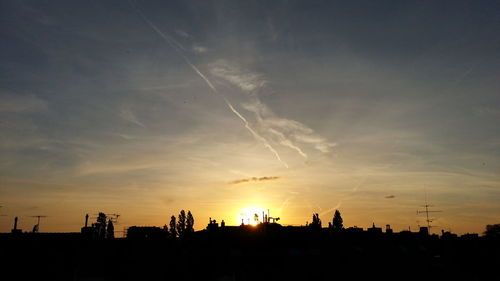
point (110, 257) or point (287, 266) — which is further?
point (287, 266)

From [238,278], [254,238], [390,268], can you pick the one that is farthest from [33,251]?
[390,268]

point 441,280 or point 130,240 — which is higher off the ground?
point 130,240

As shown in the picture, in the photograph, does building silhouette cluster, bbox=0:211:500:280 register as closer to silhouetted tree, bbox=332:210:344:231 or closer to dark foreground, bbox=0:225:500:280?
dark foreground, bbox=0:225:500:280

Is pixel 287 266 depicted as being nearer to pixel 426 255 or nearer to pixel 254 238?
pixel 254 238

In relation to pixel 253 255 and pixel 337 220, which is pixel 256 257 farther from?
pixel 337 220

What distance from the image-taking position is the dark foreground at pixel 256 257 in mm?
36156

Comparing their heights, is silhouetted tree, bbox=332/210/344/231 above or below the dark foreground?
above

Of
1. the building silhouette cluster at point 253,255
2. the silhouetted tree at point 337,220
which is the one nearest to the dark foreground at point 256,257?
the building silhouette cluster at point 253,255

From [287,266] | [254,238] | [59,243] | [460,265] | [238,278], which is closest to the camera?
[59,243]

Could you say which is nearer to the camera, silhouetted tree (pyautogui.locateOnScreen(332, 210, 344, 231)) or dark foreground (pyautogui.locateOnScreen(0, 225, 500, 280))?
dark foreground (pyautogui.locateOnScreen(0, 225, 500, 280))

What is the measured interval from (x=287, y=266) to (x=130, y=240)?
16.6 m

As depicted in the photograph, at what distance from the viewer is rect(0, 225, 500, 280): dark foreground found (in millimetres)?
36156

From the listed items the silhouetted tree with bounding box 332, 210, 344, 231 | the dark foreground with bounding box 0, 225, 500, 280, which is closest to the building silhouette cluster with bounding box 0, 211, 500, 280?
the dark foreground with bounding box 0, 225, 500, 280

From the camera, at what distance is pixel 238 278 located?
134 ft
